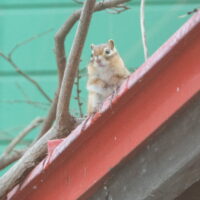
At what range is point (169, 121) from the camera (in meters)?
1.35

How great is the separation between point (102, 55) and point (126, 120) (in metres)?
1.25

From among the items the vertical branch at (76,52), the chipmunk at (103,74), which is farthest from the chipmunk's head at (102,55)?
the vertical branch at (76,52)

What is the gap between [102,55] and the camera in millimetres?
2619

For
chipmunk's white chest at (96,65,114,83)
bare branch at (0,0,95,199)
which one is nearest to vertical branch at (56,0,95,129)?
bare branch at (0,0,95,199)

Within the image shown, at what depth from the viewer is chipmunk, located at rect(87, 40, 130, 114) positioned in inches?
91.9

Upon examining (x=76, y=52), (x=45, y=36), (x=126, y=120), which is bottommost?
(x=126, y=120)

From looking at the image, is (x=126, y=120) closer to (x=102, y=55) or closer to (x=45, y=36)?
(x=102, y=55)

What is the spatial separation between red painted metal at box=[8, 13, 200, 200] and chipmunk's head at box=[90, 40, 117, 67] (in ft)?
3.44

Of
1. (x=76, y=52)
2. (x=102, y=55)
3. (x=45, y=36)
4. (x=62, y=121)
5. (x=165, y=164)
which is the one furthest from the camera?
(x=45, y=36)

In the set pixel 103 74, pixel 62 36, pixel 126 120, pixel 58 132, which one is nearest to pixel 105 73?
pixel 103 74

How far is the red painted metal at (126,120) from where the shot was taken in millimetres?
1293

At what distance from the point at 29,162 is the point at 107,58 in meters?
0.84

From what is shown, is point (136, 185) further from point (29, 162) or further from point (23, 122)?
point (23, 122)

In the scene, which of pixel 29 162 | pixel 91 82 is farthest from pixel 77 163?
pixel 91 82
